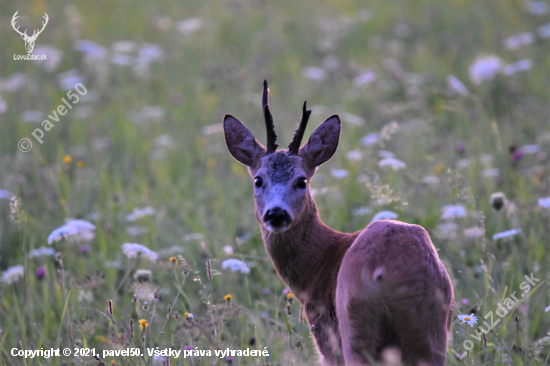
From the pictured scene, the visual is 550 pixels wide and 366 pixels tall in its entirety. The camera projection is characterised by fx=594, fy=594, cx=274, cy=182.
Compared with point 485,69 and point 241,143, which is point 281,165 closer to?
point 241,143

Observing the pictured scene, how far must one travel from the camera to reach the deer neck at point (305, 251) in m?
3.48

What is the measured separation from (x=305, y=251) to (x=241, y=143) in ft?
3.04

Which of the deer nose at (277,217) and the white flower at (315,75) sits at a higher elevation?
the white flower at (315,75)

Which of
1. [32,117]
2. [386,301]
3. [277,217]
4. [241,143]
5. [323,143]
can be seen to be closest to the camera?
[386,301]

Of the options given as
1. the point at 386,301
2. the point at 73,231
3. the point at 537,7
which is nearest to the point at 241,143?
the point at 73,231

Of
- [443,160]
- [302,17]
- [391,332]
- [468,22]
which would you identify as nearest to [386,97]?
[443,160]

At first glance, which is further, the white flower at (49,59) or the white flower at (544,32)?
the white flower at (49,59)

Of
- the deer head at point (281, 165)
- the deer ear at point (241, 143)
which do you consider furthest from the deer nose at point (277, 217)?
the deer ear at point (241, 143)

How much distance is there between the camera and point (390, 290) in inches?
97.4

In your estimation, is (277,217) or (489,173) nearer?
(277,217)

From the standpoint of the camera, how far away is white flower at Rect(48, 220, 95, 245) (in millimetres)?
4066

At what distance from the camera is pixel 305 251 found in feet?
11.7

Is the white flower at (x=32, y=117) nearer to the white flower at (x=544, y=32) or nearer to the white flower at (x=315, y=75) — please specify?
the white flower at (x=315, y=75)

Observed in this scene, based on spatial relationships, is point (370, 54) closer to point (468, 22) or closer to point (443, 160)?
point (468, 22)
